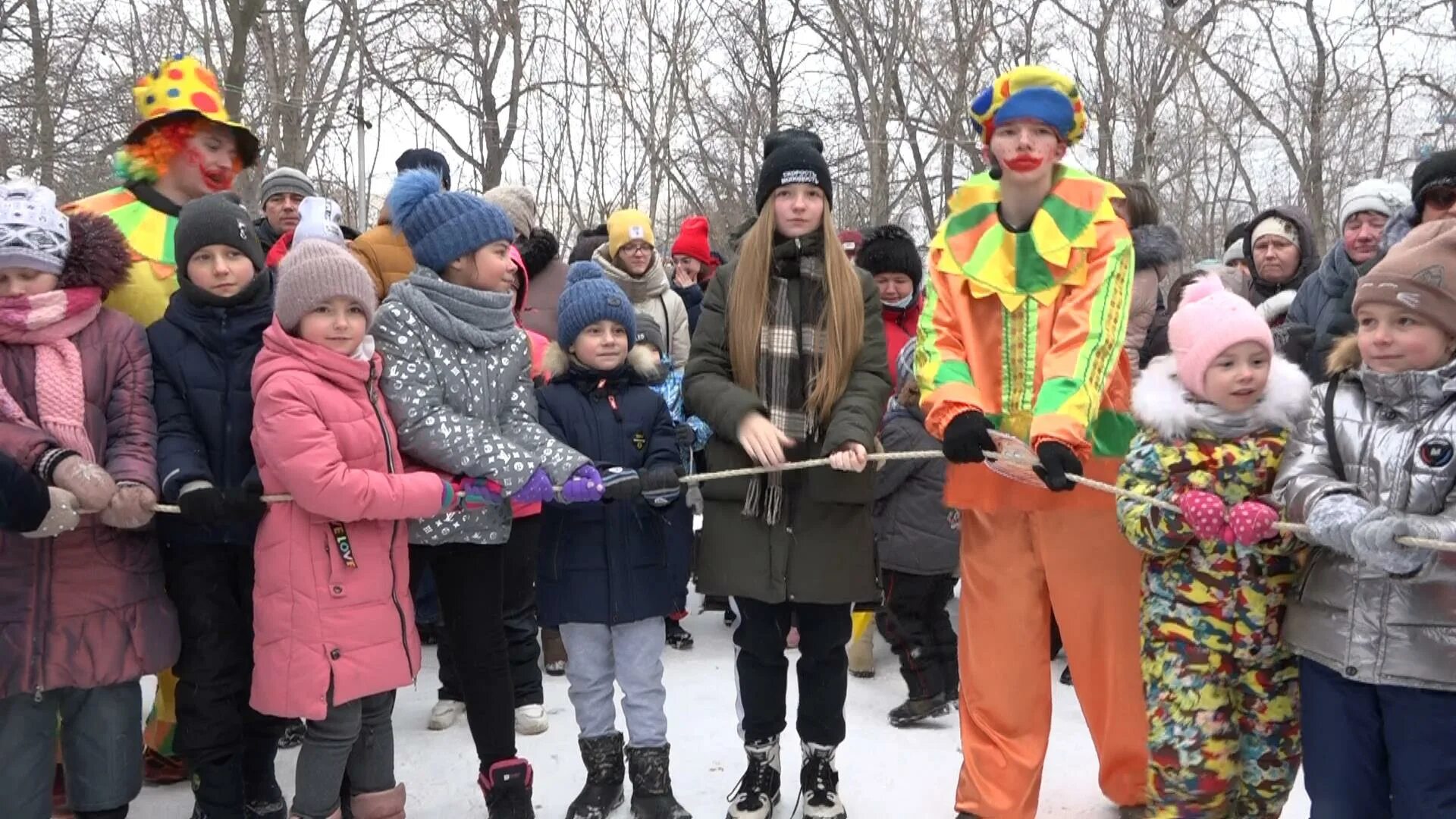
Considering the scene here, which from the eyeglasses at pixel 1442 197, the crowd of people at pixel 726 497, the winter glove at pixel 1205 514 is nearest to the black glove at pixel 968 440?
the crowd of people at pixel 726 497

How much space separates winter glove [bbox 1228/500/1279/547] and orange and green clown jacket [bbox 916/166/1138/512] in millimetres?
424

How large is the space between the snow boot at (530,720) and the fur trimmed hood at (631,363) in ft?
4.60

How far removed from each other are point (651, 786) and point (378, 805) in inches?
32.2

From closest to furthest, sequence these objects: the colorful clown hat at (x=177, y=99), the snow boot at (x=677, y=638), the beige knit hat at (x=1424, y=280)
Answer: the beige knit hat at (x=1424, y=280) → the colorful clown hat at (x=177, y=99) → the snow boot at (x=677, y=638)

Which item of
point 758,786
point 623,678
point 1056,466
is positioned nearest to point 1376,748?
point 1056,466

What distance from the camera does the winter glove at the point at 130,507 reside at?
111 inches

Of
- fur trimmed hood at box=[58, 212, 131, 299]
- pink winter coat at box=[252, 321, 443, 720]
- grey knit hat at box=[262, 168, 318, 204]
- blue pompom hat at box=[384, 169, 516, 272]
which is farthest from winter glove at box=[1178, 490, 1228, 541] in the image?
grey knit hat at box=[262, 168, 318, 204]

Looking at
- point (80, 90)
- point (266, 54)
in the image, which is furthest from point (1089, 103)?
point (80, 90)

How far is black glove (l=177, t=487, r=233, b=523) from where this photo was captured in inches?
110

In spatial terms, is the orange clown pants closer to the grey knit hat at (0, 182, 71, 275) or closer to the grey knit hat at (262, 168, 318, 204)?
the grey knit hat at (0, 182, 71, 275)

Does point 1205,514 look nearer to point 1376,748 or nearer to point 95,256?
point 1376,748

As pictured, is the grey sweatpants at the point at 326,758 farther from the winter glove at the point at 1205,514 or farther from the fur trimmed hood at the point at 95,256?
the winter glove at the point at 1205,514

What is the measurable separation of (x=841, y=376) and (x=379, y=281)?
6.59 ft

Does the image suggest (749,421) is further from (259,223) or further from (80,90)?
(80,90)
